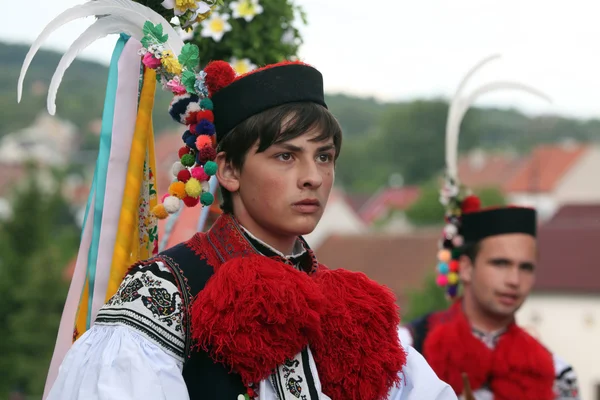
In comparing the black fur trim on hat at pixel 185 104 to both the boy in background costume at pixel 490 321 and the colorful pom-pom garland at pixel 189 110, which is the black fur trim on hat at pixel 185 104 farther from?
the boy in background costume at pixel 490 321

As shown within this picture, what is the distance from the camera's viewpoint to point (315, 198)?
2.85 m

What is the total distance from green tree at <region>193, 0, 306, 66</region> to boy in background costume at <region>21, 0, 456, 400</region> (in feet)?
5.54

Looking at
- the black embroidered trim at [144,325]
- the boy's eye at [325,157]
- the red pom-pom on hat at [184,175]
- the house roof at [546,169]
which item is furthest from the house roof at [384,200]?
the black embroidered trim at [144,325]

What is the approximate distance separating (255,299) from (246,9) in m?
2.38

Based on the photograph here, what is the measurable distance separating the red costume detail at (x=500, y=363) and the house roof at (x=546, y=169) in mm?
55959

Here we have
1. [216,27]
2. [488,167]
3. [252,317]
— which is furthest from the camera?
[488,167]

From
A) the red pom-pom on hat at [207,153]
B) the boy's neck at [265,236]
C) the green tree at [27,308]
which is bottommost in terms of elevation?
the green tree at [27,308]

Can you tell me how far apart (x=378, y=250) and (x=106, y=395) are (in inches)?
1523

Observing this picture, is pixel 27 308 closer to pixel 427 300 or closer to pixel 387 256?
pixel 427 300

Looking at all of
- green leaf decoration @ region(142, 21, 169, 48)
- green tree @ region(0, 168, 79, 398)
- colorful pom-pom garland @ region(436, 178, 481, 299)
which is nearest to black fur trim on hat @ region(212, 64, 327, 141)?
green leaf decoration @ region(142, 21, 169, 48)

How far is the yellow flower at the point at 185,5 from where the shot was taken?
312 centimetres

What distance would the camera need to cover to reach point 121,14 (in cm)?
305

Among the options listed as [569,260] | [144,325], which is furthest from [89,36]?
[569,260]

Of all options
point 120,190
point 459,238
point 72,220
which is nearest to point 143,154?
point 120,190
